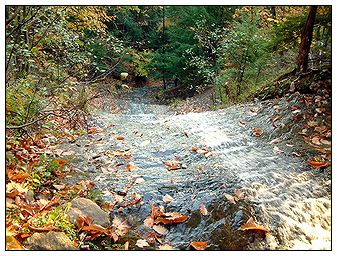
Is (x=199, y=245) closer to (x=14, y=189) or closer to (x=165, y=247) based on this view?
(x=165, y=247)

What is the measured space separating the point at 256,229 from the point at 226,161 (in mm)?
1632

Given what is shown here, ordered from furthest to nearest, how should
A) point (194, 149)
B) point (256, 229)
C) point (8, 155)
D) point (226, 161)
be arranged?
point (194, 149)
point (226, 161)
point (8, 155)
point (256, 229)

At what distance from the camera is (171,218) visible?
3145 mm

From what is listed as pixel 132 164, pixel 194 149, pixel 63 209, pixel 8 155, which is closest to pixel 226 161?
pixel 194 149

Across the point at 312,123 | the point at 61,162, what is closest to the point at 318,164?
the point at 312,123

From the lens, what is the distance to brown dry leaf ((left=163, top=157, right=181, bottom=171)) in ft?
14.6

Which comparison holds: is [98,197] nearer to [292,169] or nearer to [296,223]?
[296,223]

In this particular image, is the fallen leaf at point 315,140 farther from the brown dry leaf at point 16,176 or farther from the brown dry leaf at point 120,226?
the brown dry leaf at point 16,176

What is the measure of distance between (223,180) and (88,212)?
1.63 m

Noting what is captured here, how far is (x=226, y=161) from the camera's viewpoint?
4.46 meters

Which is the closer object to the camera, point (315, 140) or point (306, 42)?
point (315, 140)

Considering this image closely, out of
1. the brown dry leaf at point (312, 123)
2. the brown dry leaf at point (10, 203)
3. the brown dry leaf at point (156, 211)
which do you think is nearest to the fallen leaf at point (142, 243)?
the brown dry leaf at point (156, 211)

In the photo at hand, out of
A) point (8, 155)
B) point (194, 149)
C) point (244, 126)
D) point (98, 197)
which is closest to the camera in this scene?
point (8, 155)

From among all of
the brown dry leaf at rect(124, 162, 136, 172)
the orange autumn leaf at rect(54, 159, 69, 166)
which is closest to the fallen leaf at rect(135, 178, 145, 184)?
the brown dry leaf at rect(124, 162, 136, 172)
